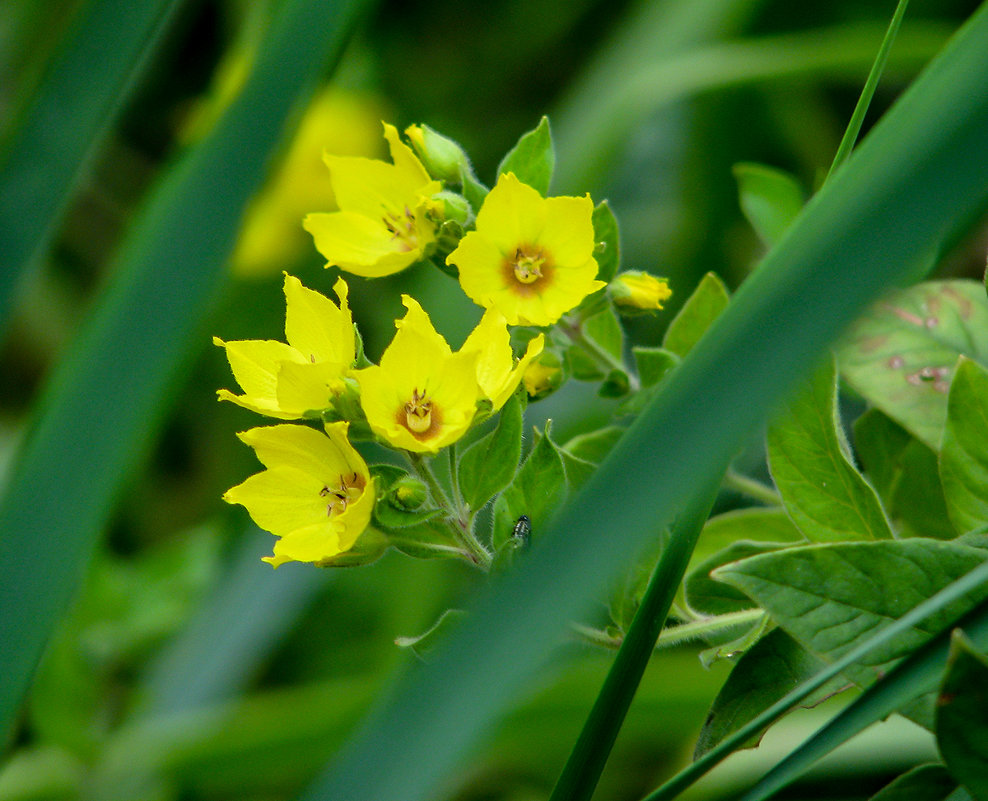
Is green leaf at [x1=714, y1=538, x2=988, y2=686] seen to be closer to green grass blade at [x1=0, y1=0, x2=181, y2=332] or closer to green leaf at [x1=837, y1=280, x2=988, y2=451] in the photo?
green leaf at [x1=837, y1=280, x2=988, y2=451]

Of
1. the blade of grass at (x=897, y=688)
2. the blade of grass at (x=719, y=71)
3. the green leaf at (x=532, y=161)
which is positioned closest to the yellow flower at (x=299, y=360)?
the green leaf at (x=532, y=161)

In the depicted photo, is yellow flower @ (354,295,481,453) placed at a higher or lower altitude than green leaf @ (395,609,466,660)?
higher

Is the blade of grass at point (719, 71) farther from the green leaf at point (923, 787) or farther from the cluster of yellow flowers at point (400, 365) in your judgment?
the green leaf at point (923, 787)

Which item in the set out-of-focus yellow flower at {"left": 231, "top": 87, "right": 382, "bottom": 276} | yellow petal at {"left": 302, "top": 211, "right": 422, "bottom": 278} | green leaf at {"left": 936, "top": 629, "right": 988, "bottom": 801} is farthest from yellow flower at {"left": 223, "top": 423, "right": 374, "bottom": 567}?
out-of-focus yellow flower at {"left": 231, "top": 87, "right": 382, "bottom": 276}

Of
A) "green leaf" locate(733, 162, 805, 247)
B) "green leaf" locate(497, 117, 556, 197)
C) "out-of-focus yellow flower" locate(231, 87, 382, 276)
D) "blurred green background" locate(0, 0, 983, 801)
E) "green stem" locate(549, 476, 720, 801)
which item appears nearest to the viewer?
"green stem" locate(549, 476, 720, 801)

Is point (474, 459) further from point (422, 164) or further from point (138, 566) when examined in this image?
point (138, 566)

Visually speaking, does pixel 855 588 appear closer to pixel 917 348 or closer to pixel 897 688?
pixel 897 688

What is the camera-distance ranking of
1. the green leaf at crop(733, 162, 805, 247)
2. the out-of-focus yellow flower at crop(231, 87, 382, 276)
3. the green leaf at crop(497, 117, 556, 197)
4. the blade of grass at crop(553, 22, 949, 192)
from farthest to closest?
the out-of-focus yellow flower at crop(231, 87, 382, 276)
the blade of grass at crop(553, 22, 949, 192)
the green leaf at crop(733, 162, 805, 247)
the green leaf at crop(497, 117, 556, 197)
